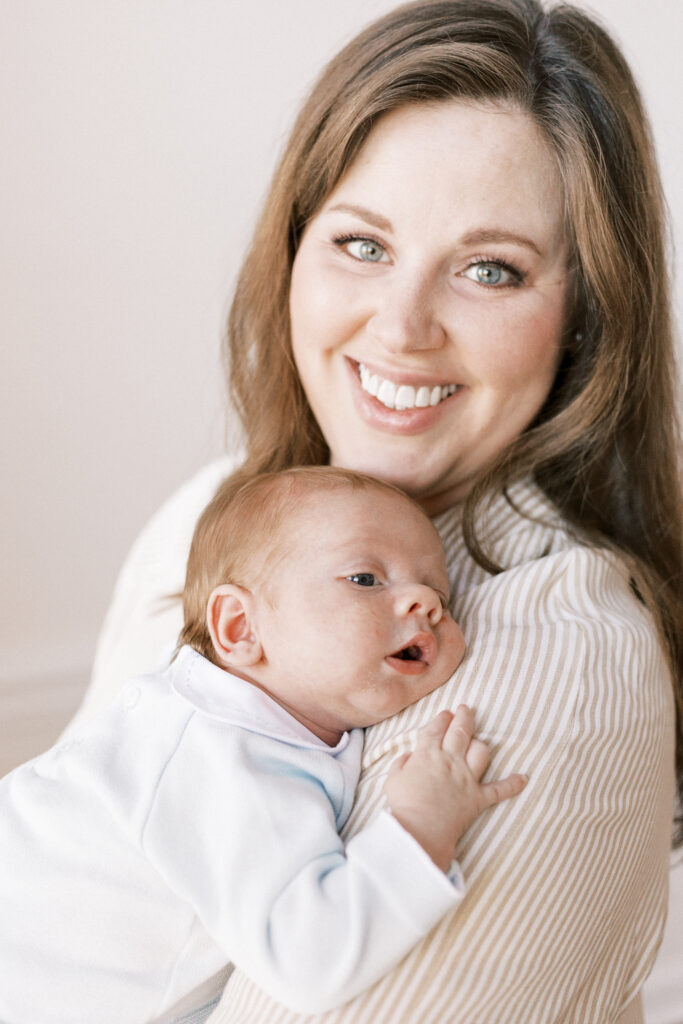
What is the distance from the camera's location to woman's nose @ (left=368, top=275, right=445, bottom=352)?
1.37 metres

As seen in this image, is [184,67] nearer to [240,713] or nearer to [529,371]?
[529,371]

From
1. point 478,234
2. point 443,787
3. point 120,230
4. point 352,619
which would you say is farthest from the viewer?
point 120,230

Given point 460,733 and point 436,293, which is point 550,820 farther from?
point 436,293

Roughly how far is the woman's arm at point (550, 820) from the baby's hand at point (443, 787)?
23 mm

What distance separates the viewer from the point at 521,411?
1506 mm

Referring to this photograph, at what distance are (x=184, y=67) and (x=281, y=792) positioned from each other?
7.36ft

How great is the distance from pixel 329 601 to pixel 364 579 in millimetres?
56

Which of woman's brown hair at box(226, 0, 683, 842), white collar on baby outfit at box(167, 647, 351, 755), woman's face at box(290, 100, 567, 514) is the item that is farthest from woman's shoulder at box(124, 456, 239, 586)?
white collar on baby outfit at box(167, 647, 351, 755)

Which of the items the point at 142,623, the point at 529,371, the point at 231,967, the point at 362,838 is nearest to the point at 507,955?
the point at 362,838

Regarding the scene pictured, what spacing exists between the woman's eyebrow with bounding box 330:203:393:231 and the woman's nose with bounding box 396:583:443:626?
507mm

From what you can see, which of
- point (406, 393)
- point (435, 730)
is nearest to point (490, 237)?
point (406, 393)

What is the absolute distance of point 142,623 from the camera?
170cm

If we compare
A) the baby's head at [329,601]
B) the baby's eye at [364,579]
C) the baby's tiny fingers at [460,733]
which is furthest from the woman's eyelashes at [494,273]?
the baby's tiny fingers at [460,733]

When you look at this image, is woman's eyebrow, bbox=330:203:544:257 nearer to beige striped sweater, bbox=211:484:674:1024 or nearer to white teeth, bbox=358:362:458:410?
white teeth, bbox=358:362:458:410
